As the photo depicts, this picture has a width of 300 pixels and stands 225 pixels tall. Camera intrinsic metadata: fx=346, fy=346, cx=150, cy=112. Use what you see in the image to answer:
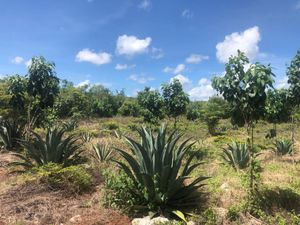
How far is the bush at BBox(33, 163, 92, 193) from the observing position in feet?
23.7

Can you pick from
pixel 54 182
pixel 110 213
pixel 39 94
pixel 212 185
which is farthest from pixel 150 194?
pixel 39 94

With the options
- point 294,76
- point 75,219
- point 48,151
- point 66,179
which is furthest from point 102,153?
point 294,76

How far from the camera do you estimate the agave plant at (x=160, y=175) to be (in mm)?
5961

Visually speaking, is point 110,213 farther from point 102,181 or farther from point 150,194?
point 102,181

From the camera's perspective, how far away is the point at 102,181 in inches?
315

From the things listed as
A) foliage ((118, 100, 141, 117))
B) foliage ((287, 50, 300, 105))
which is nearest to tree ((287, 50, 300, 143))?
foliage ((287, 50, 300, 105))

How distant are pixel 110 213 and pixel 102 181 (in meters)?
2.06

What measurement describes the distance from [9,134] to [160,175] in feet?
28.6

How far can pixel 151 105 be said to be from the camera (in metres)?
20.3

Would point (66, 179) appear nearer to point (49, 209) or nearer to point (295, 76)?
point (49, 209)

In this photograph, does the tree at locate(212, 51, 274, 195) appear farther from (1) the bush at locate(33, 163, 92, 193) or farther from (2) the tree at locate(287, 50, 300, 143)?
(2) the tree at locate(287, 50, 300, 143)

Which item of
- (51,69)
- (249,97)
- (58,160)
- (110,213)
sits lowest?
(110,213)

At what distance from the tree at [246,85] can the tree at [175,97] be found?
10.4 m

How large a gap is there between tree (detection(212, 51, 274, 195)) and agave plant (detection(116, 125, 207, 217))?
134 cm
